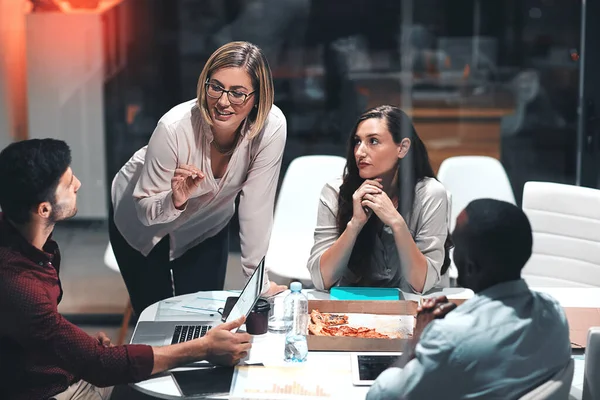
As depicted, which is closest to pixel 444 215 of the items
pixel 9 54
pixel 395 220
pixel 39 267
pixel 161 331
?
pixel 395 220

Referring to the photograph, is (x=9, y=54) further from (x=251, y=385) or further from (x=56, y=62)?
(x=251, y=385)

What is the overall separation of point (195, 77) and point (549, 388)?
2.90 metres

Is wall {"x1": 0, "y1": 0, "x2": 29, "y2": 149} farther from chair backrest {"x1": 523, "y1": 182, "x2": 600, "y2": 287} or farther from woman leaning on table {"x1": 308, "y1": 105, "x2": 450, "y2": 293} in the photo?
chair backrest {"x1": 523, "y1": 182, "x2": 600, "y2": 287}

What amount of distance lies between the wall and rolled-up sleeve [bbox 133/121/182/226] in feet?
3.20

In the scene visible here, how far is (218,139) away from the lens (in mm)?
2982

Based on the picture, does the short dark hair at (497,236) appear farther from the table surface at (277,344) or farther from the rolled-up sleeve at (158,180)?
the rolled-up sleeve at (158,180)

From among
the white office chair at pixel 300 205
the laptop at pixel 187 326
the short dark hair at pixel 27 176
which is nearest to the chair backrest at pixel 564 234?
the white office chair at pixel 300 205

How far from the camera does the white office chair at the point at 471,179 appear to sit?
13.5 feet

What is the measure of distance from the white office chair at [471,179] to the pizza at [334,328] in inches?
68.9

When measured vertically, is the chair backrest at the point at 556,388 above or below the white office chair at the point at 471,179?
below

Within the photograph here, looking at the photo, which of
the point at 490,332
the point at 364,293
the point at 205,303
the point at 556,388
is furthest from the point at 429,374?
the point at 205,303

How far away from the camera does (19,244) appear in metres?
2.14

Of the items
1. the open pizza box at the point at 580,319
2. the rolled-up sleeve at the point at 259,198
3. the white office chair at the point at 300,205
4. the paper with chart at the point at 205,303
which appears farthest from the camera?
the white office chair at the point at 300,205

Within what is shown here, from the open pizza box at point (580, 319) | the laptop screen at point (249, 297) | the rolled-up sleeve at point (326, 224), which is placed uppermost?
the rolled-up sleeve at point (326, 224)
